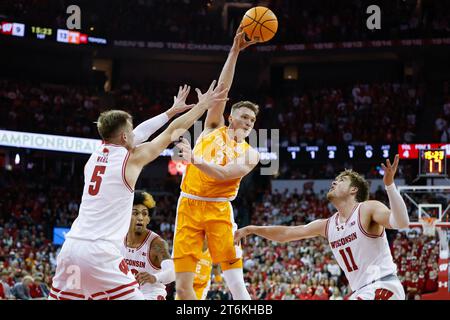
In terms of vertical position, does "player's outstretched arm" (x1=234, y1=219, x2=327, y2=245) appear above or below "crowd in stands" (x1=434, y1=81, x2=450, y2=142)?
below

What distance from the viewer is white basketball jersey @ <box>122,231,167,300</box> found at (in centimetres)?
705

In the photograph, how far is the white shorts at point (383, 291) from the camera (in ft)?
19.2

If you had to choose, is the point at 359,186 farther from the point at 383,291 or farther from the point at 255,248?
the point at 255,248

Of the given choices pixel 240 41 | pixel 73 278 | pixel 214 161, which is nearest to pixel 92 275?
pixel 73 278

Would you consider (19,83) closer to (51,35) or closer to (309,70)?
(51,35)

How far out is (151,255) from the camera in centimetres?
709

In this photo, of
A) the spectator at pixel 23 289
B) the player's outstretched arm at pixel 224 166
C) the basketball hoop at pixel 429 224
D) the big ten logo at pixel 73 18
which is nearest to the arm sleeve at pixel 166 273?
the player's outstretched arm at pixel 224 166

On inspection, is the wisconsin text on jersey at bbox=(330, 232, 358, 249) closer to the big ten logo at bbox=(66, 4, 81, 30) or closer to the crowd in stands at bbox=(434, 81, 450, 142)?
the crowd in stands at bbox=(434, 81, 450, 142)

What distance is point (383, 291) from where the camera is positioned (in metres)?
5.88

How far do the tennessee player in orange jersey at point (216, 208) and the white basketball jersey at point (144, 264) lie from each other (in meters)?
0.50

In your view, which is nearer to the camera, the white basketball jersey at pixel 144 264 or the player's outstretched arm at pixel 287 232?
the player's outstretched arm at pixel 287 232

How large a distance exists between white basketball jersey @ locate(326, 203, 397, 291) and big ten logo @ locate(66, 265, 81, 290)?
2.34 m

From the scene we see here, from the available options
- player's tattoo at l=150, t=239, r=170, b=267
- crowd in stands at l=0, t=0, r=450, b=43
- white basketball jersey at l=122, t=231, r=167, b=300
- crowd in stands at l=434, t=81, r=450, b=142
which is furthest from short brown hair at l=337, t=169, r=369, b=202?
crowd in stands at l=0, t=0, r=450, b=43

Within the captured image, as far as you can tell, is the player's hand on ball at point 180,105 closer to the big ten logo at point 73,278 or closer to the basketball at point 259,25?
the big ten logo at point 73,278
